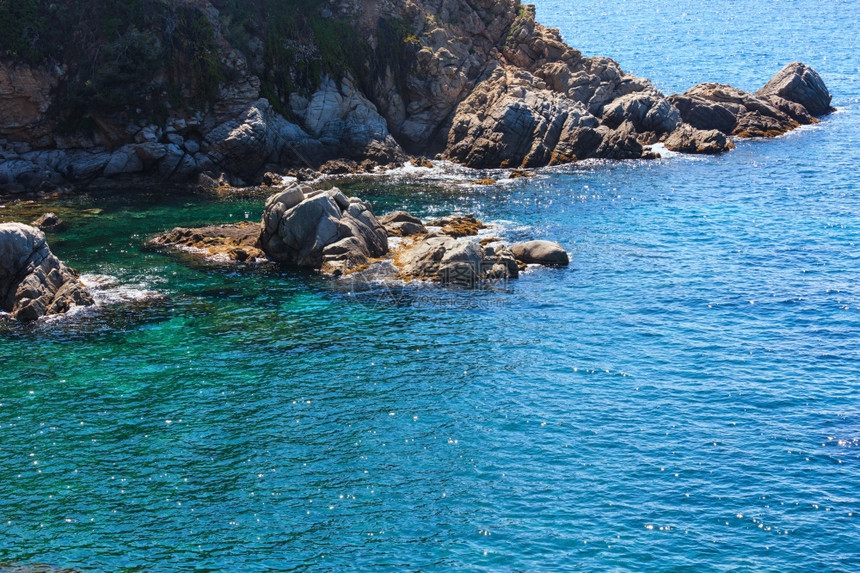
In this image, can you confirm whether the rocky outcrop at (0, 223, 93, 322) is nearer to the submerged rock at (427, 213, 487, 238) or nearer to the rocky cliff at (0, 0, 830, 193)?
the submerged rock at (427, 213, 487, 238)

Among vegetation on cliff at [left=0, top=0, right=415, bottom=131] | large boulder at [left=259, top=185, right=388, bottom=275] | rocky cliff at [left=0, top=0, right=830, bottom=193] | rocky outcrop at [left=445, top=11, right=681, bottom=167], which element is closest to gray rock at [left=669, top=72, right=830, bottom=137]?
rocky cliff at [left=0, top=0, right=830, bottom=193]

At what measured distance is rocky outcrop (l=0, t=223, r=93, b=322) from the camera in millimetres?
47672

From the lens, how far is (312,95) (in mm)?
82000

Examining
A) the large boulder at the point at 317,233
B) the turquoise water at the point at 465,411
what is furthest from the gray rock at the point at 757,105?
the large boulder at the point at 317,233

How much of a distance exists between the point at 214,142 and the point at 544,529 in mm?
56137

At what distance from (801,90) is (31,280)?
8272cm

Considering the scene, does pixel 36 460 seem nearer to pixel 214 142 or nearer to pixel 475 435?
pixel 475 435

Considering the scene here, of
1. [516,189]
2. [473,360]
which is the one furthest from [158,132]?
[473,360]

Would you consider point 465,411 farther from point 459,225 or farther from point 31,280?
point 31,280

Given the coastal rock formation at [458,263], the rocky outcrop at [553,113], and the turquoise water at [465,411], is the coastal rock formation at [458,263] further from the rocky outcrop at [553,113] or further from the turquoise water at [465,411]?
the rocky outcrop at [553,113]

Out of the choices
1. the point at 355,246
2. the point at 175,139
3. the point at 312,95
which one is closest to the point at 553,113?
the point at 312,95

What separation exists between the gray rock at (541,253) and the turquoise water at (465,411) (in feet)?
5.18

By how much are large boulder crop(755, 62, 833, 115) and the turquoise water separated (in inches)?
1454

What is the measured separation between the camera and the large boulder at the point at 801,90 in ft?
313
